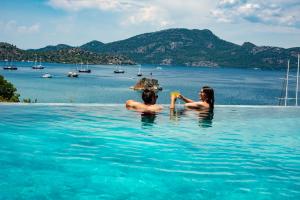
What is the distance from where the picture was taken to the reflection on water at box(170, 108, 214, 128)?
13947 mm

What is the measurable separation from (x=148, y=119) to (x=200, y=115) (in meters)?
2.48

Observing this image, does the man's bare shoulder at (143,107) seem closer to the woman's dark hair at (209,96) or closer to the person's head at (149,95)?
the person's head at (149,95)

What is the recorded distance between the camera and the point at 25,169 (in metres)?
7.66

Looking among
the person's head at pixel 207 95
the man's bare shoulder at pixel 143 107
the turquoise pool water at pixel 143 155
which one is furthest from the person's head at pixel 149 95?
the person's head at pixel 207 95

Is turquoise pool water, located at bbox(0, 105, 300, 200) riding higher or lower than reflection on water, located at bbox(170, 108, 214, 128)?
lower

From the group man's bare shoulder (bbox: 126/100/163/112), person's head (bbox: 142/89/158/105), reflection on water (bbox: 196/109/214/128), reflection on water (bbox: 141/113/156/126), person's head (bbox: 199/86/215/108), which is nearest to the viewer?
reflection on water (bbox: 141/113/156/126)

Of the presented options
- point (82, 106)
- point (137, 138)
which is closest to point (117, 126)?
point (137, 138)

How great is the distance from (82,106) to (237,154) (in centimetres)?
898

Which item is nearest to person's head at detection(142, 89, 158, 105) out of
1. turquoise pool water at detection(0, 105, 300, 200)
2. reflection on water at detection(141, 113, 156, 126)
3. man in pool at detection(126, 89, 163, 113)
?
man in pool at detection(126, 89, 163, 113)

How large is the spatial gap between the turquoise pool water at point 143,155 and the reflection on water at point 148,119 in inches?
1.4

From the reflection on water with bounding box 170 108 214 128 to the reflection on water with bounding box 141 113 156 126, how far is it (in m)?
0.73

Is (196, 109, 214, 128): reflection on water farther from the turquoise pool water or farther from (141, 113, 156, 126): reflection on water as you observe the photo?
(141, 113, 156, 126): reflection on water

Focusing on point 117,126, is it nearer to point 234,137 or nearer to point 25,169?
point 234,137

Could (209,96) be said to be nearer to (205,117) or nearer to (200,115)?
(200,115)
